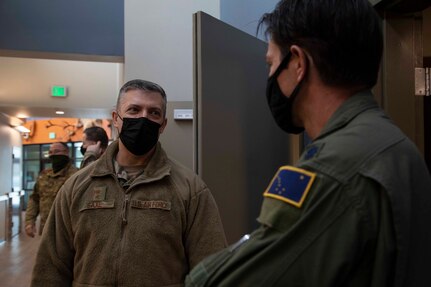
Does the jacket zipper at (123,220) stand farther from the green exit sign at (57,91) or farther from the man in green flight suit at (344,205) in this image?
the green exit sign at (57,91)

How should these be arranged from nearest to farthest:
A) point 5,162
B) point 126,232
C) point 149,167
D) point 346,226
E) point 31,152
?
point 346,226 < point 126,232 < point 149,167 < point 5,162 < point 31,152

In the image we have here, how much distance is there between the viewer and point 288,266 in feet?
2.02

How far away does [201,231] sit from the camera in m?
1.54

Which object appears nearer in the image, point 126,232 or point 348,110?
point 348,110

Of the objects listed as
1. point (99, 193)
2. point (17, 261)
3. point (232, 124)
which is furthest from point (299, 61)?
point (17, 261)

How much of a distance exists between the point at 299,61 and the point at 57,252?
3.88 feet

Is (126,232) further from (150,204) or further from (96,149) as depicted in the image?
(96,149)

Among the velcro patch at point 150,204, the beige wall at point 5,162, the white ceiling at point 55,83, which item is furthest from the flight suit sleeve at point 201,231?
the beige wall at point 5,162

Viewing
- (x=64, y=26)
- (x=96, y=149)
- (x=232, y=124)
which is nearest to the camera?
(x=232, y=124)

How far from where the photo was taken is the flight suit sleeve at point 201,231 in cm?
153

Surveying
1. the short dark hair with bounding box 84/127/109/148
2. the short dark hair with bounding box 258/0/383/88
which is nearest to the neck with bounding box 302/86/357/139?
the short dark hair with bounding box 258/0/383/88

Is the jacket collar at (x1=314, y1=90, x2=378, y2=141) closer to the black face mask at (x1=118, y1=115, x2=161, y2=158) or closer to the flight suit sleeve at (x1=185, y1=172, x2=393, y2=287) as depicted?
the flight suit sleeve at (x1=185, y1=172, x2=393, y2=287)

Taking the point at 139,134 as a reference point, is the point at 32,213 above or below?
below

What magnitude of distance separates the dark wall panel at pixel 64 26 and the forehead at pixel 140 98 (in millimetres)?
2856
